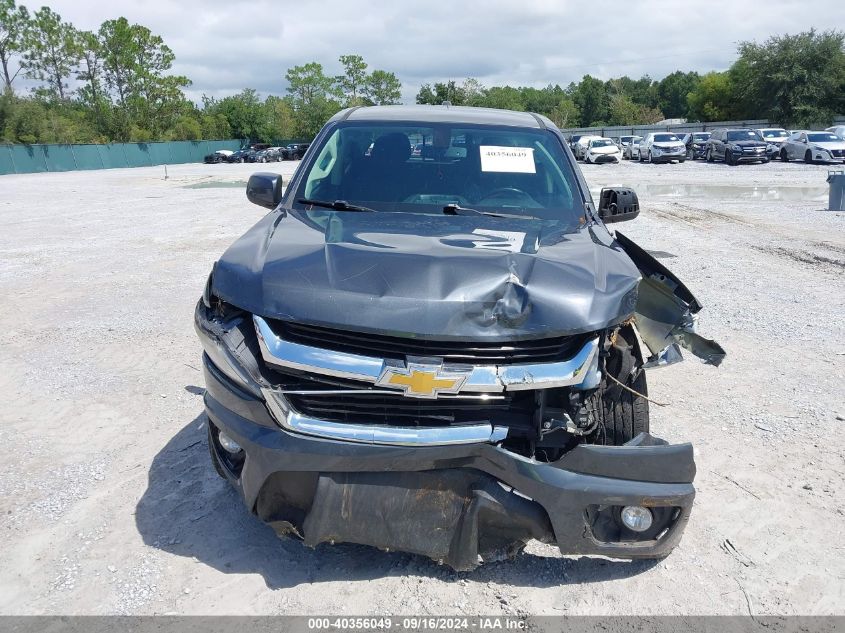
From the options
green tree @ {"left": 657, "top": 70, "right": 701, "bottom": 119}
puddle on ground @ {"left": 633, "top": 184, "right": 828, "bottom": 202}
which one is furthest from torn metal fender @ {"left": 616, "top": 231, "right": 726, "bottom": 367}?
green tree @ {"left": 657, "top": 70, "right": 701, "bottom": 119}

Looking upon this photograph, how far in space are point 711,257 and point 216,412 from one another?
338 inches

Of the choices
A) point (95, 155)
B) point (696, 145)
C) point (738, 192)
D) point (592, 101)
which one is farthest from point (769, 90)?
point (95, 155)

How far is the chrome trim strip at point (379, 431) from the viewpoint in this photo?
247 cm

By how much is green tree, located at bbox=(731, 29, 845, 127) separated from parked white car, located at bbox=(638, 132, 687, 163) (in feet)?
65.0

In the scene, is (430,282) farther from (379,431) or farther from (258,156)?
(258,156)

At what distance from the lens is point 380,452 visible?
8.13 ft

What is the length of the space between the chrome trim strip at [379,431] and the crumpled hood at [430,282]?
1.11 ft

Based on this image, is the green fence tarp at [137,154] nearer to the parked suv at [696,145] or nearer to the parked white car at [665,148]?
the parked white car at [665,148]

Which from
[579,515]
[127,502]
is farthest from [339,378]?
[127,502]

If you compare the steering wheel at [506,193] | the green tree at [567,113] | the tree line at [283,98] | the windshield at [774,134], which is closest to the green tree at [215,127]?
the tree line at [283,98]

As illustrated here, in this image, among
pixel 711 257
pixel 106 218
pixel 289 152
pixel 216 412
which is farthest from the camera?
pixel 289 152

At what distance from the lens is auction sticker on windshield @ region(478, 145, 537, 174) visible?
4.05 meters

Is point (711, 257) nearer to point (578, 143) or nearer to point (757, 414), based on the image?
point (757, 414)

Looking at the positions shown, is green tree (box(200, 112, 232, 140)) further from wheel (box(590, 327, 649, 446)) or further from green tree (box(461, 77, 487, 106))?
wheel (box(590, 327, 649, 446))
